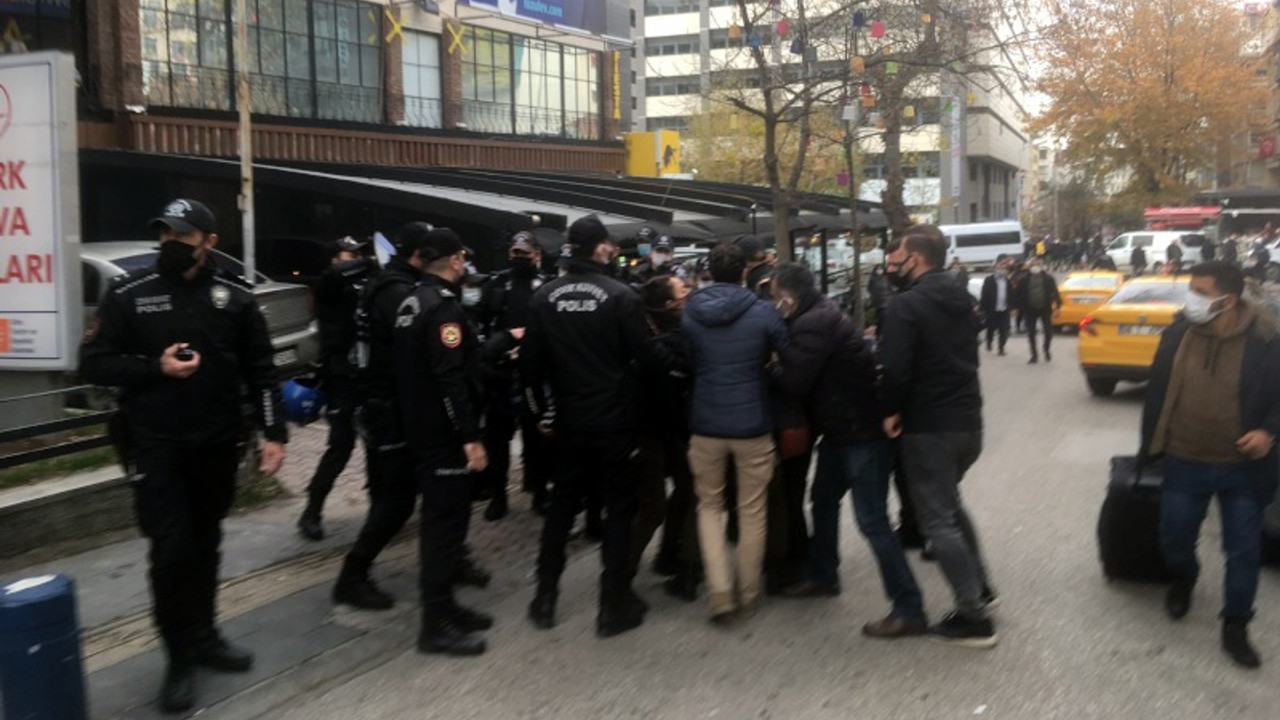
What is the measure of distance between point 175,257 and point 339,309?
2383 mm

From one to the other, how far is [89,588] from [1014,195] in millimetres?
93098

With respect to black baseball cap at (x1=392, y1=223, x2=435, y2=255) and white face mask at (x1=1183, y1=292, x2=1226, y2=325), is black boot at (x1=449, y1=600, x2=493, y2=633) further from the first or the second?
white face mask at (x1=1183, y1=292, x2=1226, y2=325)

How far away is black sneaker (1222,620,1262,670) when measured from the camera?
5.24 metres

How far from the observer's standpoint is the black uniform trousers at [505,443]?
7789 millimetres

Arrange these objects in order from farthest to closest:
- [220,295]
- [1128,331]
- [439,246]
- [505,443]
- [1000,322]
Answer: [1000,322] → [1128,331] → [505,443] → [439,246] → [220,295]

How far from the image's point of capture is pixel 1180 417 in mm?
5434

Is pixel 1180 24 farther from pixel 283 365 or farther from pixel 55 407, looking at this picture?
pixel 55 407

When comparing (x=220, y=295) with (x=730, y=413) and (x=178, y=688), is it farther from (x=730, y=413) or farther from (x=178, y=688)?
(x=730, y=413)

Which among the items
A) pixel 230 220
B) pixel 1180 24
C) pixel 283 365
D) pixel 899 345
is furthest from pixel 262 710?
pixel 1180 24

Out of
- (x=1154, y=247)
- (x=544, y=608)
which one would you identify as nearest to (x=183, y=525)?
(x=544, y=608)

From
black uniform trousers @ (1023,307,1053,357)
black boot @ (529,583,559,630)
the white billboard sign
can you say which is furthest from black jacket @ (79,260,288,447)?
black uniform trousers @ (1023,307,1053,357)

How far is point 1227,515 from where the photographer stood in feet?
17.6

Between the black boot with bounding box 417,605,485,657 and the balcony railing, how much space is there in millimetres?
15460

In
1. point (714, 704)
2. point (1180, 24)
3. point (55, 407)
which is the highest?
point (1180, 24)
